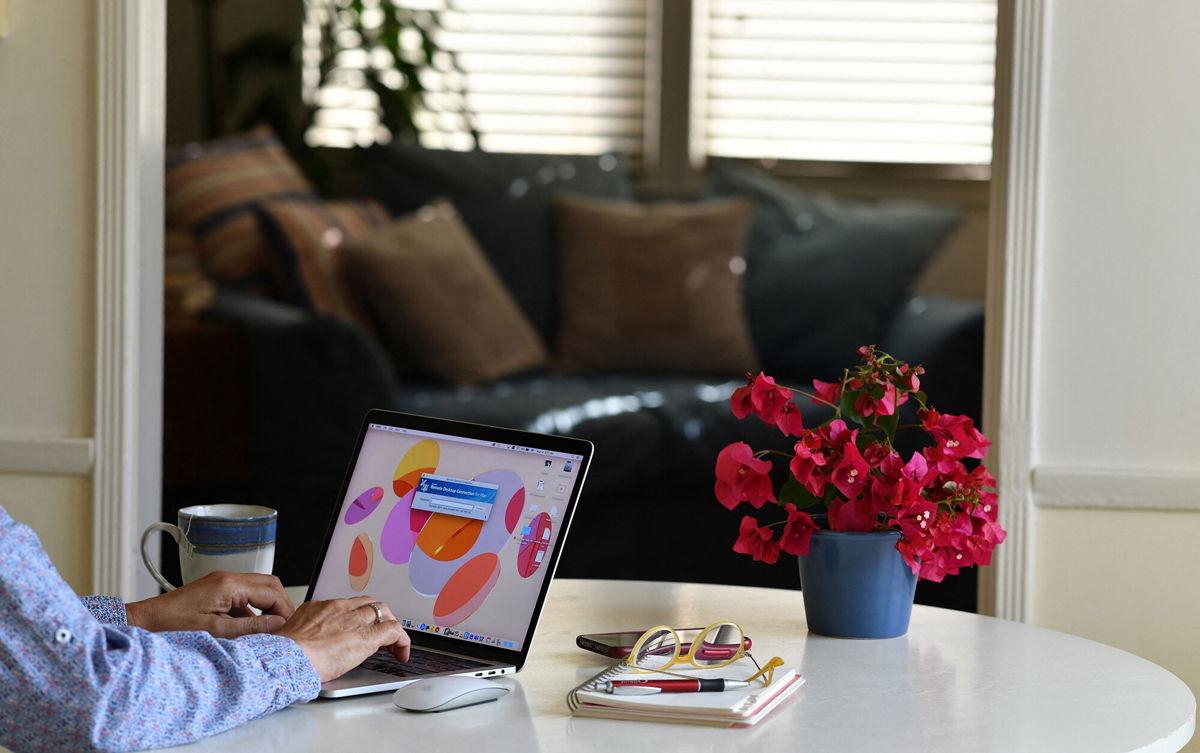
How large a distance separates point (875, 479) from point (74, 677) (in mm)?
754

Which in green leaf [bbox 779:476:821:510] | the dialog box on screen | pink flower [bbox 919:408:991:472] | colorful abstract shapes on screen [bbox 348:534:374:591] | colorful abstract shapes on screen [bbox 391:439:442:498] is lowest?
colorful abstract shapes on screen [bbox 348:534:374:591]

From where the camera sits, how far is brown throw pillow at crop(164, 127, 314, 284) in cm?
335

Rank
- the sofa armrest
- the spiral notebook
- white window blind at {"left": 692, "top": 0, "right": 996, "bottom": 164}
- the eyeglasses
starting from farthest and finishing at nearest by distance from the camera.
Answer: white window blind at {"left": 692, "top": 0, "right": 996, "bottom": 164}, the sofa armrest, the eyeglasses, the spiral notebook

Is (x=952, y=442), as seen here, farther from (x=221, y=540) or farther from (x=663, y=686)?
(x=221, y=540)

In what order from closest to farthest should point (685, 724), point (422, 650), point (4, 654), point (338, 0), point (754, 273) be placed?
1. point (4, 654)
2. point (685, 724)
3. point (422, 650)
4. point (754, 273)
5. point (338, 0)

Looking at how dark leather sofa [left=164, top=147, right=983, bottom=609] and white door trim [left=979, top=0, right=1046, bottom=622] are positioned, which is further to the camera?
dark leather sofa [left=164, top=147, right=983, bottom=609]

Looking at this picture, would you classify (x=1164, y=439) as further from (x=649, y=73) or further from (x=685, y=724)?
(x=649, y=73)

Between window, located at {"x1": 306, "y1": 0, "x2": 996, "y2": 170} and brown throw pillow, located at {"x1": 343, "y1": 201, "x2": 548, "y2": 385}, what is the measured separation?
97cm

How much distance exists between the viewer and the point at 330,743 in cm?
100

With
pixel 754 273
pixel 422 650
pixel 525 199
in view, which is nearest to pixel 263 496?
pixel 525 199

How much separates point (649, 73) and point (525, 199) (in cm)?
82

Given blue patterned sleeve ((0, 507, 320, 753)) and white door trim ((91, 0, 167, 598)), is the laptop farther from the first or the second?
white door trim ((91, 0, 167, 598))

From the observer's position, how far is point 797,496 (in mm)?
1363

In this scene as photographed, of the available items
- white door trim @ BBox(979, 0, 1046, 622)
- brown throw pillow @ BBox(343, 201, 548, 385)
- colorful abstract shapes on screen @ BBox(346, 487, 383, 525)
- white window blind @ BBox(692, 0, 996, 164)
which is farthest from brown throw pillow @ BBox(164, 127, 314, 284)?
colorful abstract shapes on screen @ BBox(346, 487, 383, 525)
